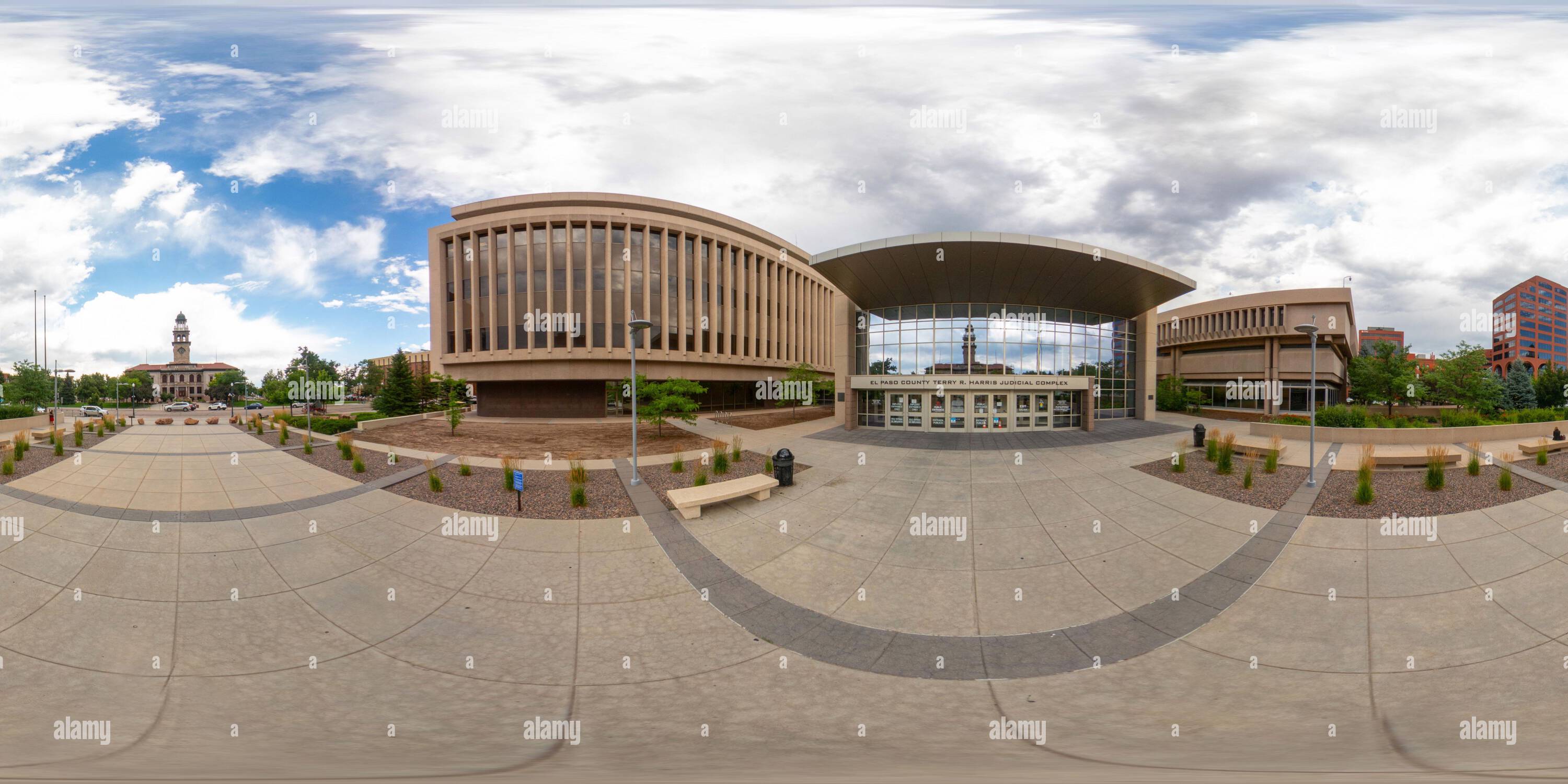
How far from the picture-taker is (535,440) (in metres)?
19.3

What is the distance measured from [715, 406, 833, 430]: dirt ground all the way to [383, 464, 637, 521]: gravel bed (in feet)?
42.2

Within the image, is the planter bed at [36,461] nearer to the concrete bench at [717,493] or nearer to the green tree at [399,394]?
the concrete bench at [717,493]

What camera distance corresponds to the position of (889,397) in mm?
22453

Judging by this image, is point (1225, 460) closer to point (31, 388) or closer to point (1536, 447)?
point (1536, 447)

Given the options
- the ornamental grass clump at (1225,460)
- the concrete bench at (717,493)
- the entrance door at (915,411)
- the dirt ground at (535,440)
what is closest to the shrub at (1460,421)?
the ornamental grass clump at (1225,460)

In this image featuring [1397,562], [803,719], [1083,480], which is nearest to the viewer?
[803,719]

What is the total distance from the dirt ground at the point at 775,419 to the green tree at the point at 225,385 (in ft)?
311

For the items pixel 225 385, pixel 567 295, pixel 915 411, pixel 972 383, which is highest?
pixel 567 295

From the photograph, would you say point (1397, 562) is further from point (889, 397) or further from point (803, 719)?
point (889, 397)

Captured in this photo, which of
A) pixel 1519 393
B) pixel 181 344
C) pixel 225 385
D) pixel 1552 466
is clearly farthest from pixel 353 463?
pixel 181 344

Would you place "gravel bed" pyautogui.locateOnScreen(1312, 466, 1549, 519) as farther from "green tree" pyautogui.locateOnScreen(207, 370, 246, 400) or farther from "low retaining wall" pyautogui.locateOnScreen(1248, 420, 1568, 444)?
"green tree" pyautogui.locateOnScreen(207, 370, 246, 400)

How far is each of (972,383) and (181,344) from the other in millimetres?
149829

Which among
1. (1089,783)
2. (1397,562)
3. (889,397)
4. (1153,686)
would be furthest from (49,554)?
(889,397)

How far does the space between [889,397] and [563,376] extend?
19195mm
